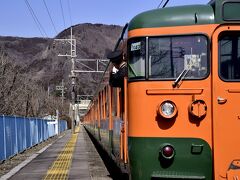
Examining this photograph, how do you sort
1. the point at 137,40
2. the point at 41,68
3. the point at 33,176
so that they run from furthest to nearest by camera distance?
1. the point at 41,68
2. the point at 33,176
3. the point at 137,40

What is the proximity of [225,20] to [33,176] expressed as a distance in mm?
8517

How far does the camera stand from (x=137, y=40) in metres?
7.07

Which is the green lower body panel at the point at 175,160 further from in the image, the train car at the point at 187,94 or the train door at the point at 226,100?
the train door at the point at 226,100

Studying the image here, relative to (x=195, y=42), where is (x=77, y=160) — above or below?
below

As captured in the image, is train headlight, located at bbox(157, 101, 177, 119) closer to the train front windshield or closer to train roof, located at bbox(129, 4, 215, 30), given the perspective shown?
the train front windshield

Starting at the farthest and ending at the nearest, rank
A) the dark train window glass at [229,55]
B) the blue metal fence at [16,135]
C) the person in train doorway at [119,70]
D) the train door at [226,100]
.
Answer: the blue metal fence at [16,135]
the person in train doorway at [119,70]
the dark train window glass at [229,55]
the train door at [226,100]

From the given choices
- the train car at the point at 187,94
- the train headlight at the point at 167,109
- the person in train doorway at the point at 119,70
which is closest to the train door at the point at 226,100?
the train car at the point at 187,94

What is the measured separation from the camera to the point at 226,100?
261 inches

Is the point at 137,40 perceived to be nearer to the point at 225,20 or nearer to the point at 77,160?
the point at 225,20

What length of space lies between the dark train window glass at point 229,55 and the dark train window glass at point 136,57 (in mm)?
1018

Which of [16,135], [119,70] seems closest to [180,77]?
[119,70]

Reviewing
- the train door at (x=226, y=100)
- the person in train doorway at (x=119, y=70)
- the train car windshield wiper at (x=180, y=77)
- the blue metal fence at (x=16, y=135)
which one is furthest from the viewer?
the blue metal fence at (x=16, y=135)

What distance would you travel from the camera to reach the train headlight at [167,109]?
671 centimetres

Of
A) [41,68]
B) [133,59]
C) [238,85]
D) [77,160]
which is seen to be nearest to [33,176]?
[77,160]
